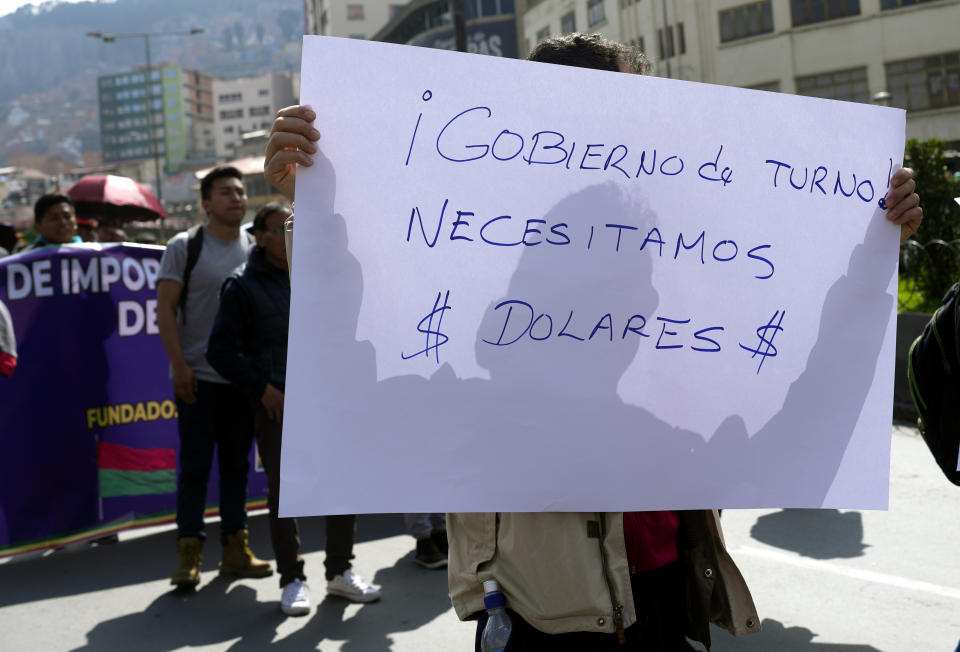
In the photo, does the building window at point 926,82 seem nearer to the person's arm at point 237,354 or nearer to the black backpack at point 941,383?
Result: the person's arm at point 237,354

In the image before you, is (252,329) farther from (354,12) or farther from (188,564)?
(354,12)

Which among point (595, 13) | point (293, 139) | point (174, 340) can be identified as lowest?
point (174, 340)

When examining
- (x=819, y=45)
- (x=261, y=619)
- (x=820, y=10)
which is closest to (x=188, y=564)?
(x=261, y=619)

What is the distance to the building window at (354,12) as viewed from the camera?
82375 millimetres

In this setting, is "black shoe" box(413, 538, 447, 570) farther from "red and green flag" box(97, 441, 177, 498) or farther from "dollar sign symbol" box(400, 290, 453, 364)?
"dollar sign symbol" box(400, 290, 453, 364)

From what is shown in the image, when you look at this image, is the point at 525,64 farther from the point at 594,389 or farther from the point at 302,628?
the point at 302,628

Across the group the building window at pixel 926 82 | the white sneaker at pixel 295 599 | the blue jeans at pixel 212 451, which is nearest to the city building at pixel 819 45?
the building window at pixel 926 82

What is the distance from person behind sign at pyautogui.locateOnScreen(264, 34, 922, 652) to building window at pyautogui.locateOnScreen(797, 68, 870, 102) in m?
33.2

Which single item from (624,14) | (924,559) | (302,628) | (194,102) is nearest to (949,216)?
(924,559)

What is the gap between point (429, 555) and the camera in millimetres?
4953

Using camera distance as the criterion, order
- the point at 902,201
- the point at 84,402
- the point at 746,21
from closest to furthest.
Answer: the point at 902,201 → the point at 84,402 → the point at 746,21

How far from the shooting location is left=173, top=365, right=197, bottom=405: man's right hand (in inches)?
190

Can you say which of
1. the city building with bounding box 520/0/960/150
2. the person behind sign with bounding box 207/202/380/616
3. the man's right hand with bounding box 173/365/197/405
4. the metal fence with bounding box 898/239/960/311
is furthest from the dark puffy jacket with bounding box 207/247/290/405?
the city building with bounding box 520/0/960/150

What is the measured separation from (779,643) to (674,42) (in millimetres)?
36508
